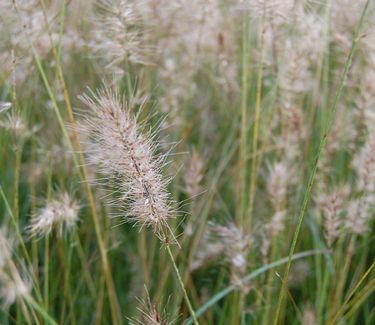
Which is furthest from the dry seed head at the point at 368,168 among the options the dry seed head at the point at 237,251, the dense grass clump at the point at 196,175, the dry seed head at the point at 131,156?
the dry seed head at the point at 131,156

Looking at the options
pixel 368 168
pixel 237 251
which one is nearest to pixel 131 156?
pixel 237 251

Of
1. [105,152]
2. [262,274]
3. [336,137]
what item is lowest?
[262,274]

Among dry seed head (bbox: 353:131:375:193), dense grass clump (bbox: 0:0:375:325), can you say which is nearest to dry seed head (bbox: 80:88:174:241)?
dense grass clump (bbox: 0:0:375:325)

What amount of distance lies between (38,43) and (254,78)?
893 millimetres

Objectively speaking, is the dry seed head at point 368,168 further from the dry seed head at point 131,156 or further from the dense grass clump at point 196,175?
the dry seed head at point 131,156

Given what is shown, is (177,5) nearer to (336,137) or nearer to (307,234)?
(336,137)

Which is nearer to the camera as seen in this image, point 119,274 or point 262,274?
point 262,274

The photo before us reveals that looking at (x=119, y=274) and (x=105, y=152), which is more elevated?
(x=105, y=152)

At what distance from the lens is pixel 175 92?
6.08 feet

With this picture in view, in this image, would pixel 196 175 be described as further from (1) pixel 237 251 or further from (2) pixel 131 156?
(2) pixel 131 156

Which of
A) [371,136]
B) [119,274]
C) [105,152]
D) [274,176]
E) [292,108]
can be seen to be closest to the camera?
[105,152]

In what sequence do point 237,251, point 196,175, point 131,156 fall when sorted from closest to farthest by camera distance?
1. point 131,156
2. point 237,251
3. point 196,175

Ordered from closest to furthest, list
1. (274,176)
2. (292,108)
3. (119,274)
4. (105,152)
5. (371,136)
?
(105,152), (371,136), (274,176), (292,108), (119,274)

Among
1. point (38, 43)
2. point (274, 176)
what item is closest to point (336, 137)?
point (274, 176)
